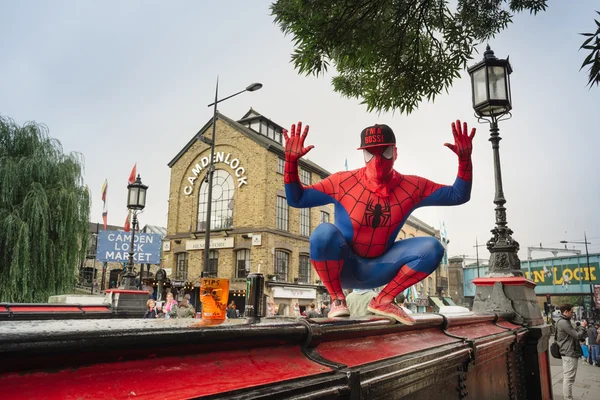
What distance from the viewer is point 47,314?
689 centimetres

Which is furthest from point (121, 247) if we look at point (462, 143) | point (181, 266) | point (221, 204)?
point (462, 143)

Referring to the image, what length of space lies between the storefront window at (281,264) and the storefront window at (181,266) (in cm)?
568

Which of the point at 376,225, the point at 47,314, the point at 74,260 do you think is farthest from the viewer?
the point at 74,260

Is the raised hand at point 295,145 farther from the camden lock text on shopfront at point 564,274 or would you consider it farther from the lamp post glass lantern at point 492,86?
the camden lock text on shopfront at point 564,274

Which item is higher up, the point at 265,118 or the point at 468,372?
A: the point at 265,118

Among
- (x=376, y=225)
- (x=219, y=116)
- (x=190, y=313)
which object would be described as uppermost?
(x=219, y=116)

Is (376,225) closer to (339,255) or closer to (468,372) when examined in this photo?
(339,255)

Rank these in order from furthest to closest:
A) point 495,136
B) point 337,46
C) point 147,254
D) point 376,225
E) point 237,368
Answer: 1. point 147,254
2. point 495,136
3. point 337,46
4. point 376,225
5. point 237,368

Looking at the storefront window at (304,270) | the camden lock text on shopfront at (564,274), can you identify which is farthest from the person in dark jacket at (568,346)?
the camden lock text on shopfront at (564,274)

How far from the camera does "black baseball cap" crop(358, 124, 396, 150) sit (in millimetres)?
2738

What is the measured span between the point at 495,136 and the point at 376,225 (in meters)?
3.76

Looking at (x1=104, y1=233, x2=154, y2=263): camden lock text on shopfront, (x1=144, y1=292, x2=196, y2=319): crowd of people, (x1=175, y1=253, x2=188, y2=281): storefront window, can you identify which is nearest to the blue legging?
(x1=144, y1=292, x2=196, y2=319): crowd of people

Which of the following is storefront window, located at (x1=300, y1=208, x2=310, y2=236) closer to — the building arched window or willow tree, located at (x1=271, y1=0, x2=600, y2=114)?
the building arched window

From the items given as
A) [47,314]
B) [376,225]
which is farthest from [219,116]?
[376,225]
